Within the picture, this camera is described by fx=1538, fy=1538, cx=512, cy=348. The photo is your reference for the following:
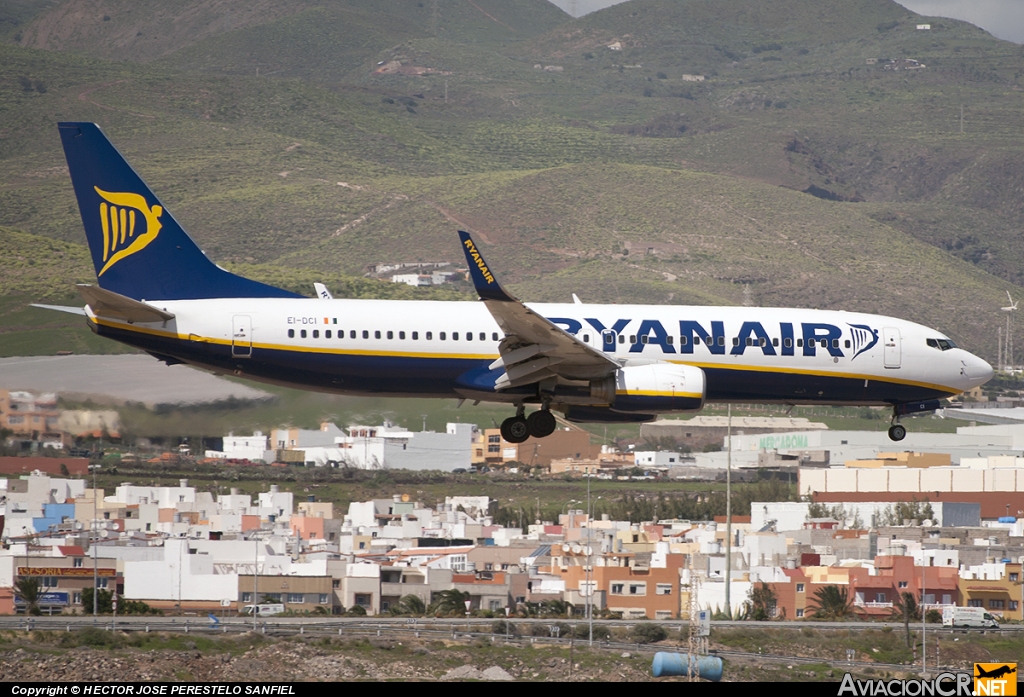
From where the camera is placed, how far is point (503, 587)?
229 ft

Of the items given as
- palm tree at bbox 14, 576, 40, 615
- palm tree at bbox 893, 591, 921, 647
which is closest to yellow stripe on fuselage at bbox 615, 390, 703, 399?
palm tree at bbox 893, 591, 921, 647

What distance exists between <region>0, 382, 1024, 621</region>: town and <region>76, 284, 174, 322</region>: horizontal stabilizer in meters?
13.0

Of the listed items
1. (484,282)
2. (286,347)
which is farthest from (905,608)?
(286,347)

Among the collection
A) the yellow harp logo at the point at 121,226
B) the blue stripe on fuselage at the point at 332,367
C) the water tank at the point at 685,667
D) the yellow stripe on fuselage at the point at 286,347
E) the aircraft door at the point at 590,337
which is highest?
the yellow harp logo at the point at 121,226

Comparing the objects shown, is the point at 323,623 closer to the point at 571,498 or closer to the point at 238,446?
the point at 238,446

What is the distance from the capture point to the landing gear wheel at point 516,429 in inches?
1592

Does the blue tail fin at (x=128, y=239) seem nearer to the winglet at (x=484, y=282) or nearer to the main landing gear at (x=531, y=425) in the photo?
the winglet at (x=484, y=282)

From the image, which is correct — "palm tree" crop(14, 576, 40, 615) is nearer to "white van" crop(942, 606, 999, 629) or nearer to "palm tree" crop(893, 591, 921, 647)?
"palm tree" crop(893, 591, 921, 647)

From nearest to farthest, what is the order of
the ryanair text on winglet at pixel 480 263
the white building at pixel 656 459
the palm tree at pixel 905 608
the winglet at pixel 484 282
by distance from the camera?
the ryanair text on winglet at pixel 480 263
the winglet at pixel 484 282
the palm tree at pixel 905 608
the white building at pixel 656 459

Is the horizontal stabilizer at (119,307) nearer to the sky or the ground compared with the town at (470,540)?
nearer to the sky

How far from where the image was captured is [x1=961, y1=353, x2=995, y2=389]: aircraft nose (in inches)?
1752

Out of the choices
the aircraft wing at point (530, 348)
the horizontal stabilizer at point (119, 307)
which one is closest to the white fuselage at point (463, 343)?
the horizontal stabilizer at point (119, 307)

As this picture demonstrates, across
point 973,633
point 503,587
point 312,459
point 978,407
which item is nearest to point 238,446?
point 312,459

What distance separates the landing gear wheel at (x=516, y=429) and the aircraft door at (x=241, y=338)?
693 cm
